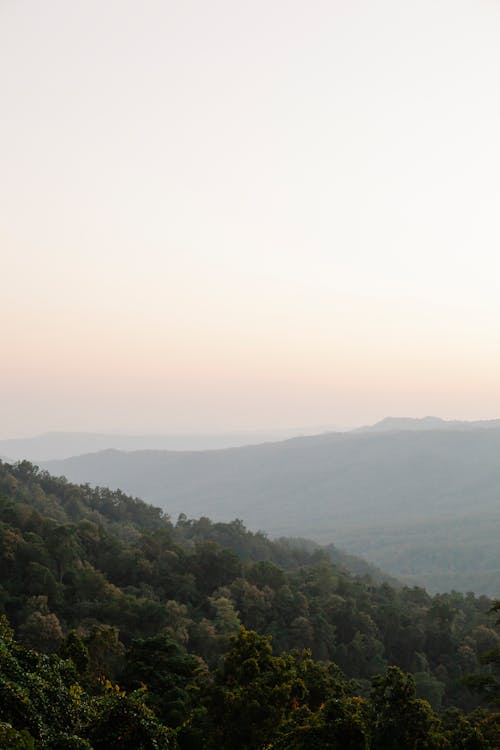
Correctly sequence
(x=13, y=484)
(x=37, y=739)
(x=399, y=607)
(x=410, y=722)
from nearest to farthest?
(x=37, y=739) < (x=410, y=722) < (x=399, y=607) < (x=13, y=484)

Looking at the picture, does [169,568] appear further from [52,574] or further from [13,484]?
[13,484]

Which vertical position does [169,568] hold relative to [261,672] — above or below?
below

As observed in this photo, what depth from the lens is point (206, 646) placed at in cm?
5166

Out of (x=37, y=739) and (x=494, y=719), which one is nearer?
(x=37, y=739)

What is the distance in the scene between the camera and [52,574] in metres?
53.7

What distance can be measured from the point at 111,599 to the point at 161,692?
2610 cm

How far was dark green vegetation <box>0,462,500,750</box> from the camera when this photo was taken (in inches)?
666

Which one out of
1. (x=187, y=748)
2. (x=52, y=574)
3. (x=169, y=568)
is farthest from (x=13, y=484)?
(x=187, y=748)

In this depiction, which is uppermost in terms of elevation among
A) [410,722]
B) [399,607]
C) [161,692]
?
[410,722]

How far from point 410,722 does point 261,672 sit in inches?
253

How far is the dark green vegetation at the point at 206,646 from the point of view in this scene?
666 inches

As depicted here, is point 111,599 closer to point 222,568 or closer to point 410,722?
point 222,568

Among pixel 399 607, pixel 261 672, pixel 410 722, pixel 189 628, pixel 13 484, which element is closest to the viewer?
pixel 410 722

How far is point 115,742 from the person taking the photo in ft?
49.6
